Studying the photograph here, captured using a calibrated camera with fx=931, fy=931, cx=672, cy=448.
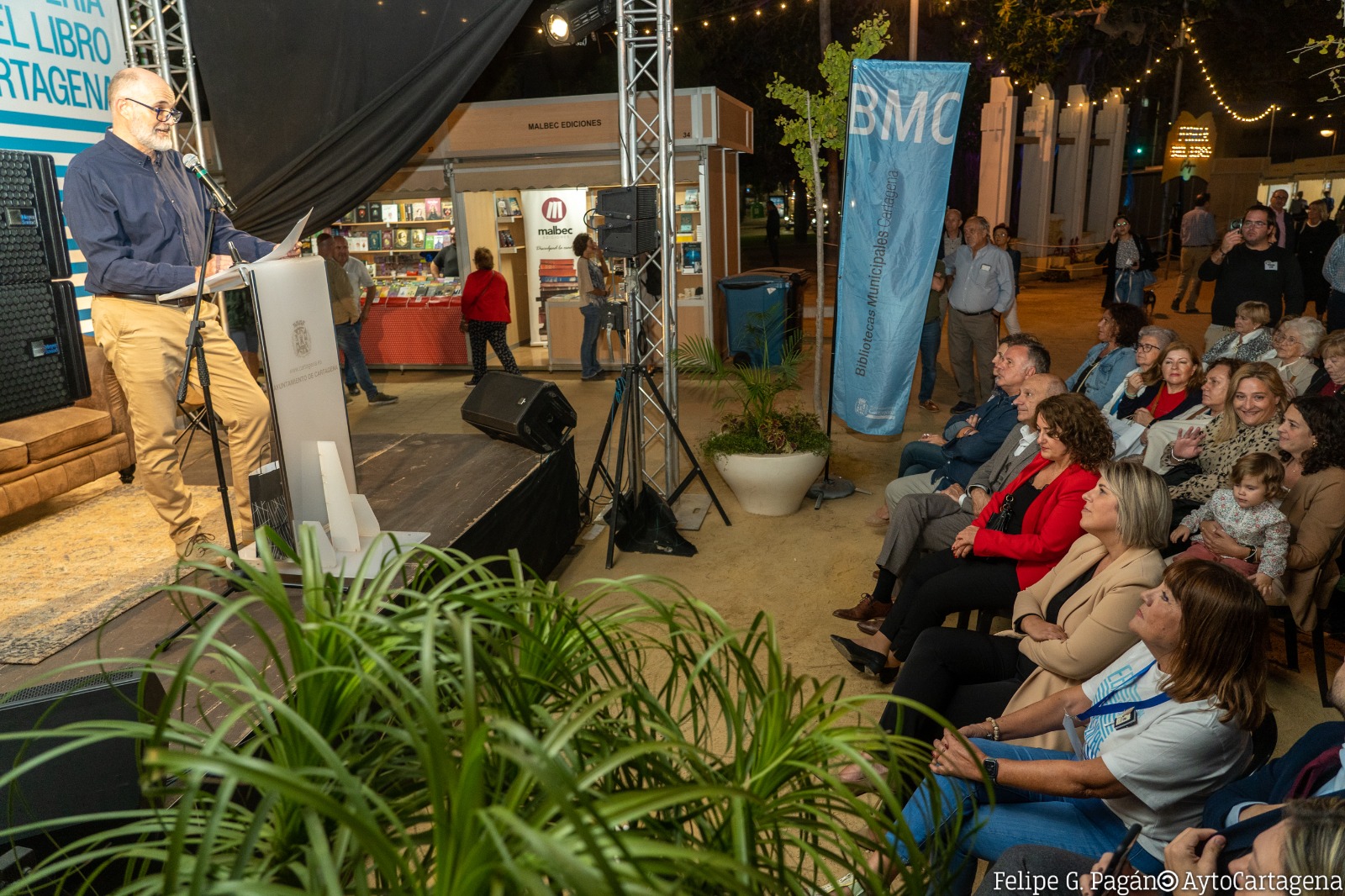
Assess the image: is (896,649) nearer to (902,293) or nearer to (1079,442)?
(1079,442)

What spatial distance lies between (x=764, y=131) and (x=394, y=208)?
1394cm

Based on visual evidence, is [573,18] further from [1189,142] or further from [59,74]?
[1189,142]

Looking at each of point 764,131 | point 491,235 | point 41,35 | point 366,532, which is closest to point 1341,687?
point 366,532

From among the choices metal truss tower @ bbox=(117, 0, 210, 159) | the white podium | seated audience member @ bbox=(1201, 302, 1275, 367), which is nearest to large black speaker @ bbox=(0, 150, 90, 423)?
metal truss tower @ bbox=(117, 0, 210, 159)

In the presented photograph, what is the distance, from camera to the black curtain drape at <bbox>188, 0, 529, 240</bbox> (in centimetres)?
512

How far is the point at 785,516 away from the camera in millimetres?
5223

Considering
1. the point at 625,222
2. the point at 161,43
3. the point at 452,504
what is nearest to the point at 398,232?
the point at 161,43

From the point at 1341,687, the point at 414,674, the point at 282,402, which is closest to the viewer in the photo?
the point at 414,674

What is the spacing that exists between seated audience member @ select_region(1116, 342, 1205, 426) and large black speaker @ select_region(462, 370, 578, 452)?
279 cm

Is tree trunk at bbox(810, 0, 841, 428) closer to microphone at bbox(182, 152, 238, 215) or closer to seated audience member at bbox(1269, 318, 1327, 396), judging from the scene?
seated audience member at bbox(1269, 318, 1327, 396)

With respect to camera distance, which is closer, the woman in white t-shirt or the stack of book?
the woman in white t-shirt

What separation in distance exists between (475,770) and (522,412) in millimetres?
3835

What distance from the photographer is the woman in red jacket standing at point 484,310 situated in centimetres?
849

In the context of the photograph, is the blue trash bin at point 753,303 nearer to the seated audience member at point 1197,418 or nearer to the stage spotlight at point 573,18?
the stage spotlight at point 573,18
